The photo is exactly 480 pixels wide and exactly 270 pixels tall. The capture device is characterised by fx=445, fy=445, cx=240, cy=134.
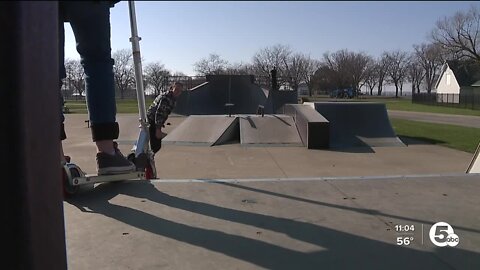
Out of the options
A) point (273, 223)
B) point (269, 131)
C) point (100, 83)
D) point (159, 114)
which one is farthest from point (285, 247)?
point (269, 131)

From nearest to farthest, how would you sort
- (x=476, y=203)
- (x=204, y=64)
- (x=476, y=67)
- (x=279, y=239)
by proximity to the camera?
(x=279, y=239)
(x=476, y=203)
(x=476, y=67)
(x=204, y=64)

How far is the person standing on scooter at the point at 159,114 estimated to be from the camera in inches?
211

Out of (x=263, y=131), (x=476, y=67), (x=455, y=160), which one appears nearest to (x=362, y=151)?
(x=455, y=160)

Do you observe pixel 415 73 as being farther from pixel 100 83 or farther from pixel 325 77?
pixel 100 83

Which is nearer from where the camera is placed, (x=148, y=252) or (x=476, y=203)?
(x=148, y=252)

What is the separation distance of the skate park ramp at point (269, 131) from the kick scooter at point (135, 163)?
9.50 meters

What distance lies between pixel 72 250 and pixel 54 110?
1195 millimetres

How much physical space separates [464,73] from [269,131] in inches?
2599

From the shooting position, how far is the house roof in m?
67.7

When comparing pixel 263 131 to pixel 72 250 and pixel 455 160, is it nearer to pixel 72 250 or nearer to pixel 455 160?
pixel 455 160

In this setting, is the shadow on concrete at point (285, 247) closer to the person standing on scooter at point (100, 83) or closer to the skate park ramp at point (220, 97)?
the person standing on scooter at point (100, 83)

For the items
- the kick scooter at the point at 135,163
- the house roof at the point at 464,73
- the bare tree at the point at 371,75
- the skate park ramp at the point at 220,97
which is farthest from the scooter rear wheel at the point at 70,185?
the bare tree at the point at 371,75

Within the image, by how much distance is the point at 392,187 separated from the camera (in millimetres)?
3348

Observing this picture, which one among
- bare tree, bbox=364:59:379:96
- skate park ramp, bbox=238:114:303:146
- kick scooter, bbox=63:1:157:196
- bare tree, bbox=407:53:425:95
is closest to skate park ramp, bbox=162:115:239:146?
skate park ramp, bbox=238:114:303:146
